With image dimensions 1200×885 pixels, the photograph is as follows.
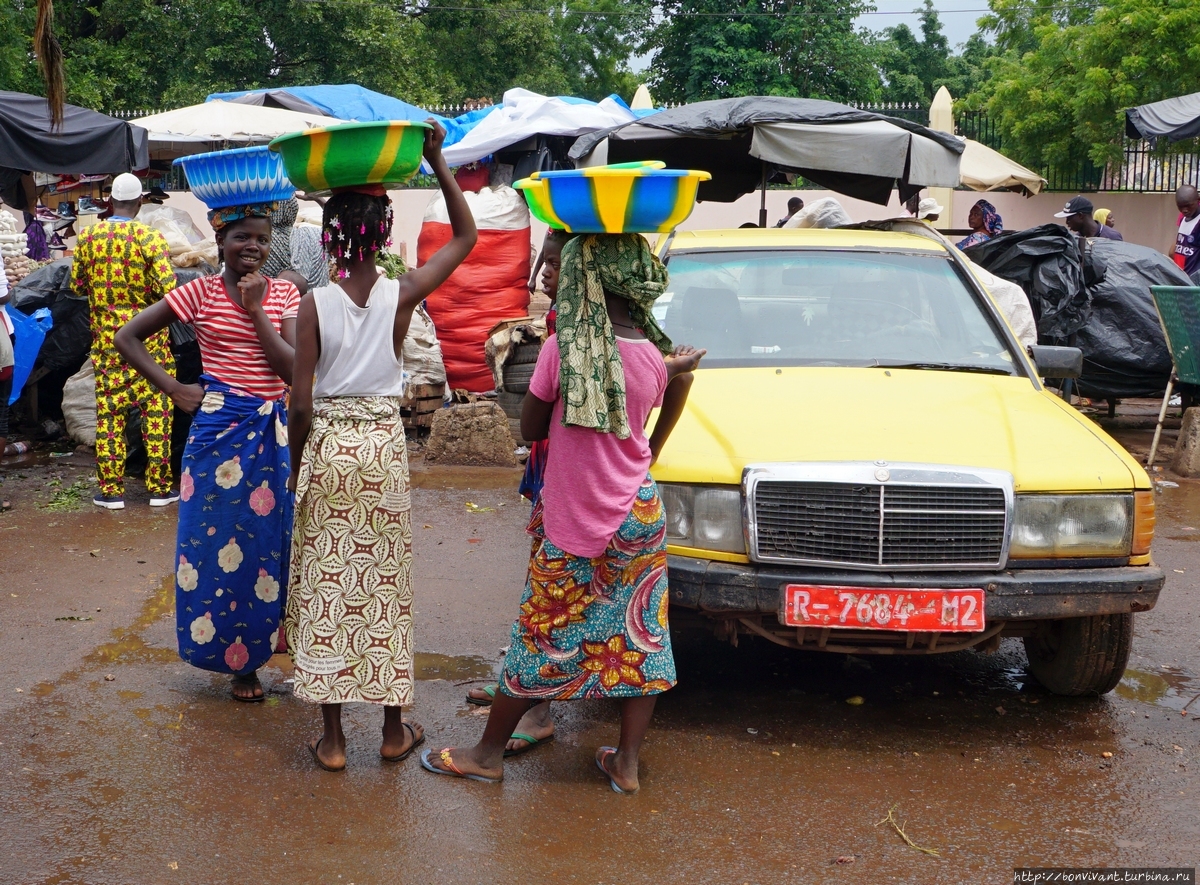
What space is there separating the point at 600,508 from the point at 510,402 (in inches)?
231

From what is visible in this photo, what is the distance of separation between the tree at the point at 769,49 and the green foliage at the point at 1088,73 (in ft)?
30.9

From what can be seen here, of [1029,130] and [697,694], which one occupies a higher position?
[1029,130]

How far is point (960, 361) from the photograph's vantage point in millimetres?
5008

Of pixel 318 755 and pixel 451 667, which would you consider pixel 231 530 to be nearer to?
pixel 318 755

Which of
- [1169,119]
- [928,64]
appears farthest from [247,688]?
[928,64]

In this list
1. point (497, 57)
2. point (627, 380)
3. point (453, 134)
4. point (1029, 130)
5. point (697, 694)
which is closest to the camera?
point (627, 380)

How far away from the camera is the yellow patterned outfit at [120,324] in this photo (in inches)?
282

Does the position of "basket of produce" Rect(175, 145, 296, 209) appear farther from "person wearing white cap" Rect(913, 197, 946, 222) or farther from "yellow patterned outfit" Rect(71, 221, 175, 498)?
"person wearing white cap" Rect(913, 197, 946, 222)

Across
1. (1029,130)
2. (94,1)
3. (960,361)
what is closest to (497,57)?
(94,1)

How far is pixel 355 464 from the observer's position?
3.67m

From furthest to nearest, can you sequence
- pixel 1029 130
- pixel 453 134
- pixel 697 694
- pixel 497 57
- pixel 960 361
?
1. pixel 497 57
2. pixel 1029 130
3. pixel 453 134
4. pixel 960 361
5. pixel 697 694

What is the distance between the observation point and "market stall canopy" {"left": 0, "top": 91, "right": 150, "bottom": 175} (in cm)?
897

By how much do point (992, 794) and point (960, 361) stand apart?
194cm

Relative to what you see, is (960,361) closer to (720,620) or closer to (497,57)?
(720,620)
